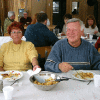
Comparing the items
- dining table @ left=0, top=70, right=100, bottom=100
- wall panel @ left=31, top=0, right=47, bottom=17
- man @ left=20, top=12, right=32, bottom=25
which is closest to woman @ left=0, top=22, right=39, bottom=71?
→ dining table @ left=0, top=70, right=100, bottom=100

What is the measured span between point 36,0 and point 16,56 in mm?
5772

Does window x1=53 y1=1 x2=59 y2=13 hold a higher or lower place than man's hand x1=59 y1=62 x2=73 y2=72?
higher

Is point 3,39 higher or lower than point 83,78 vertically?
higher

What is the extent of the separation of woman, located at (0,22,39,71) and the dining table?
2.08 ft

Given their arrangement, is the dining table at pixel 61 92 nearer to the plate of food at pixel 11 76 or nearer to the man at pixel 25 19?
the plate of food at pixel 11 76

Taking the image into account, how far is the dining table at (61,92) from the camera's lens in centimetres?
107

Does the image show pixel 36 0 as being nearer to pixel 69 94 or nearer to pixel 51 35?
pixel 51 35

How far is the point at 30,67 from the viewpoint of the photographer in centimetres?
203

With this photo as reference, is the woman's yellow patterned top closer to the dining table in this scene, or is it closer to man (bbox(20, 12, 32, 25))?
the dining table

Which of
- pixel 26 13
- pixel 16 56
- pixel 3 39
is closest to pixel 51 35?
pixel 3 39

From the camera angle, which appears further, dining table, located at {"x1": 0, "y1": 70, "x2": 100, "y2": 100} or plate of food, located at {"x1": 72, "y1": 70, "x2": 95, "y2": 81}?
plate of food, located at {"x1": 72, "y1": 70, "x2": 95, "y2": 81}

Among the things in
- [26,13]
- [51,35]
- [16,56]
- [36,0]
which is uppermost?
[36,0]

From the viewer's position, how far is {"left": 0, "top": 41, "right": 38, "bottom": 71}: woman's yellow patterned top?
194cm

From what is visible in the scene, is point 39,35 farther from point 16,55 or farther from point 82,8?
point 82,8
